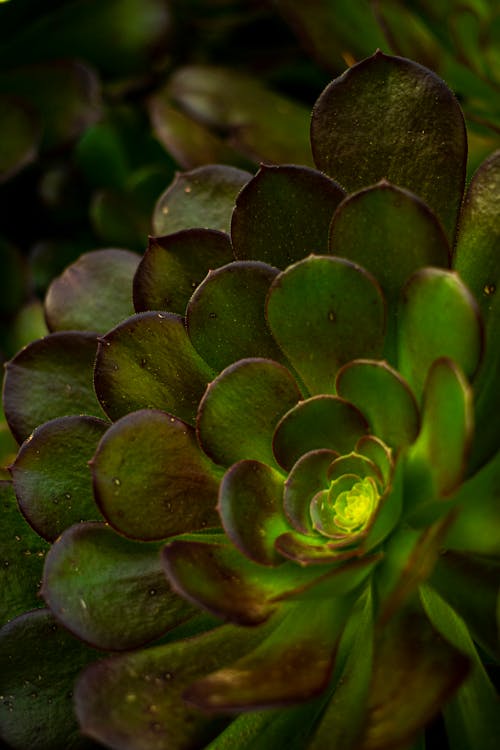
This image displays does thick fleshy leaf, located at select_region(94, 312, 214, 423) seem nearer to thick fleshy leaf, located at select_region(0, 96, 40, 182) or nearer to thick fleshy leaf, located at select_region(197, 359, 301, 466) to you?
thick fleshy leaf, located at select_region(197, 359, 301, 466)

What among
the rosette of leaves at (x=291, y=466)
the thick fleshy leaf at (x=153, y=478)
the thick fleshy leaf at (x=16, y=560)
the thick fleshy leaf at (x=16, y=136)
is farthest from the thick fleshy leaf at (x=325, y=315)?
the thick fleshy leaf at (x=16, y=136)

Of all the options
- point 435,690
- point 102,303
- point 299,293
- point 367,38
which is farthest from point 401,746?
point 367,38

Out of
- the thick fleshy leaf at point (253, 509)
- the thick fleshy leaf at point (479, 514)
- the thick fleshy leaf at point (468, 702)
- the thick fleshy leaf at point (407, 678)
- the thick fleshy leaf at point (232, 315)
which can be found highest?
the thick fleshy leaf at point (232, 315)

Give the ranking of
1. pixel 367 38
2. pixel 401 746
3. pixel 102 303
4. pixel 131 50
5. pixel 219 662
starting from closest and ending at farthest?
pixel 401 746 → pixel 219 662 → pixel 102 303 → pixel 367 38 → pixel 131 50

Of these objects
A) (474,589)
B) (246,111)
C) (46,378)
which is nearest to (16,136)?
(246,111)

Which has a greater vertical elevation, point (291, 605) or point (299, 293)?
point (299, 293)

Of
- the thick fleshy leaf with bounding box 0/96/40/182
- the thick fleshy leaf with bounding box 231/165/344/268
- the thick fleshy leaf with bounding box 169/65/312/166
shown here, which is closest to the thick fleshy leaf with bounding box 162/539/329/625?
the thick fleshy leaf with bounding box 231/165/344/268

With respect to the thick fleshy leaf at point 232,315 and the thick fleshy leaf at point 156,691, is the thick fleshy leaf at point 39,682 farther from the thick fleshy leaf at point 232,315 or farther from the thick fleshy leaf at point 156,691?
the thick fleshy leaf at point 232,315

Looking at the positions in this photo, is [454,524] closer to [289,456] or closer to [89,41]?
[289,456]
